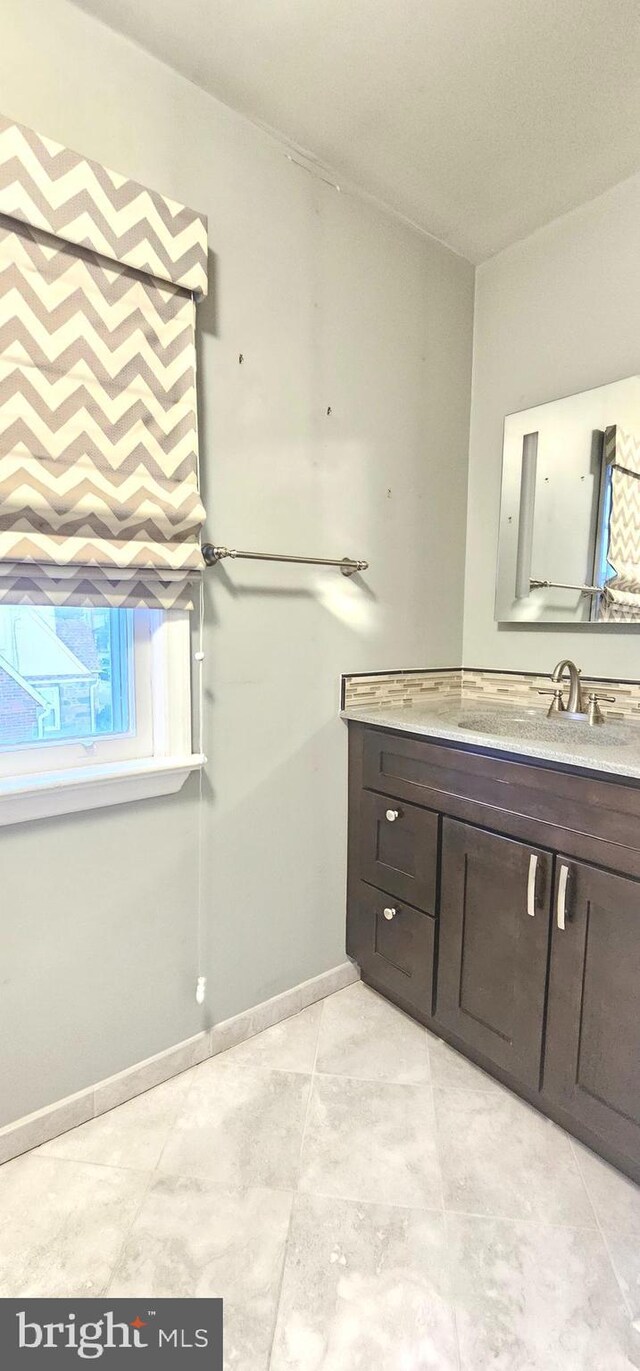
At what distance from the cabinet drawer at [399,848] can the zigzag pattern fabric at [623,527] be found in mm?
789

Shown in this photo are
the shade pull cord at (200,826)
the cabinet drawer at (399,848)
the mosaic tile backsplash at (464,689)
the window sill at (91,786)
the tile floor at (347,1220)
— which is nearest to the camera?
the tile floor at (347,1220)

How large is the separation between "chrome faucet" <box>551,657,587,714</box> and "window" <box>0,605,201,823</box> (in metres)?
1.02

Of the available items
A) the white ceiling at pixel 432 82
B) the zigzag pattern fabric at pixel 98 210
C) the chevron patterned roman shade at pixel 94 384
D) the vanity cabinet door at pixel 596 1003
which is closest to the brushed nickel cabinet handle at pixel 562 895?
the vanity cabinet door at pixel 596 1003

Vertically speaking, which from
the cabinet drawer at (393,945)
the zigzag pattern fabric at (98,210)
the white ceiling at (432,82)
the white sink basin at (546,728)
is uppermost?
the white ceiling at (432,82)

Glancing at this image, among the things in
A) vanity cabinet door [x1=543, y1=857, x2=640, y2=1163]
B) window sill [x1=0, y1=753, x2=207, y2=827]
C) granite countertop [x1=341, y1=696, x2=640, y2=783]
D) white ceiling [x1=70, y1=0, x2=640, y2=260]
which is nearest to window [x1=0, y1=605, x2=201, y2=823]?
window sill [x1=0, y1=753, x2=207, y2=827]

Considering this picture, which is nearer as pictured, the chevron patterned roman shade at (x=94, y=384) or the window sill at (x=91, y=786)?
the chevron patterned roman shade at (x=94, y=384)

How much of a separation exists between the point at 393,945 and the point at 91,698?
1081mm

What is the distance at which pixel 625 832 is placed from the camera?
1142mm

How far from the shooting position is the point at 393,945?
168cm

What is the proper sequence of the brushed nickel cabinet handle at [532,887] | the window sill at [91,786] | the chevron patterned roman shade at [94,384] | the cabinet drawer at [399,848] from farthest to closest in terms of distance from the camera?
1. the cabinet drawer at [399,848]
2. the brushed nickel cabinet handle at [532,887]
3. the window sill at [91,786]
4. the chevron patterned roman shade at [94,384]

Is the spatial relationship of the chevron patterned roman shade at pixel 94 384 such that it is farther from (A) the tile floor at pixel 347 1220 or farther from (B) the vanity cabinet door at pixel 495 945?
(A) the tile floor at pixel 347 1220

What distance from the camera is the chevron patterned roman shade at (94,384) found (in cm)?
107

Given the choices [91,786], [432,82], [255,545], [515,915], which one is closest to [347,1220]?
[515,915]

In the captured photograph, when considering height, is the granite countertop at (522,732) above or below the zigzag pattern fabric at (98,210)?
below
